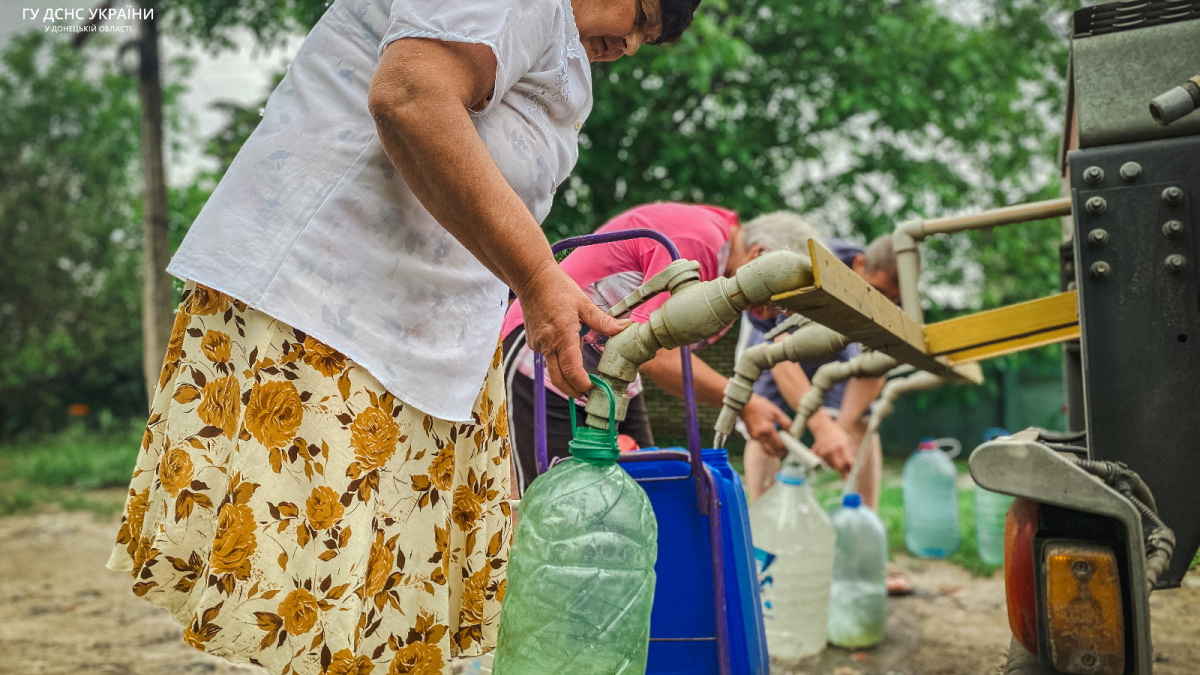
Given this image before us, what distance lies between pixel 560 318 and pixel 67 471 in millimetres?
10698

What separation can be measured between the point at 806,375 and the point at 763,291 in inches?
111

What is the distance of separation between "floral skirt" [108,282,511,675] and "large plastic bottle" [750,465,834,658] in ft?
7.08

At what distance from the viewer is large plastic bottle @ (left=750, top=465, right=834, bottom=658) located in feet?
10.8

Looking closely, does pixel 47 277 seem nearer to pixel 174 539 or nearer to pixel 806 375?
pixel 806 375

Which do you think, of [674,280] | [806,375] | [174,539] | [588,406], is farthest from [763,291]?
[806,375]

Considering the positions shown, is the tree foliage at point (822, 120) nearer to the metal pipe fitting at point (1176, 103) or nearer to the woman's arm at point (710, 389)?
the woman's arm at point (710, 389)

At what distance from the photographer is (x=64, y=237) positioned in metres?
14.3

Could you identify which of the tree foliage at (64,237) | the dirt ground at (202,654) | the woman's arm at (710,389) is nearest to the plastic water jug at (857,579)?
the dirt ground at (202,654)

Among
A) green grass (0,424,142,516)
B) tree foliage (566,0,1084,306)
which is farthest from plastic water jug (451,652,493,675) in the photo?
green grass (0,424,142,516)

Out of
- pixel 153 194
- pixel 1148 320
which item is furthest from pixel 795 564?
pixel 153 194

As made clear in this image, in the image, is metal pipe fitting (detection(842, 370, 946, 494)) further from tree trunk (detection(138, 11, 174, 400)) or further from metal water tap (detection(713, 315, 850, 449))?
tree trunk (detection(138, 11, 174, 400))

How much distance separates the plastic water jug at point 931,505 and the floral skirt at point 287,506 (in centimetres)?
449

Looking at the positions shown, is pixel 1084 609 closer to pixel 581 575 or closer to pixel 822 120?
pixel 581 575

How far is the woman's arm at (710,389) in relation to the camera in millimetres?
2236
